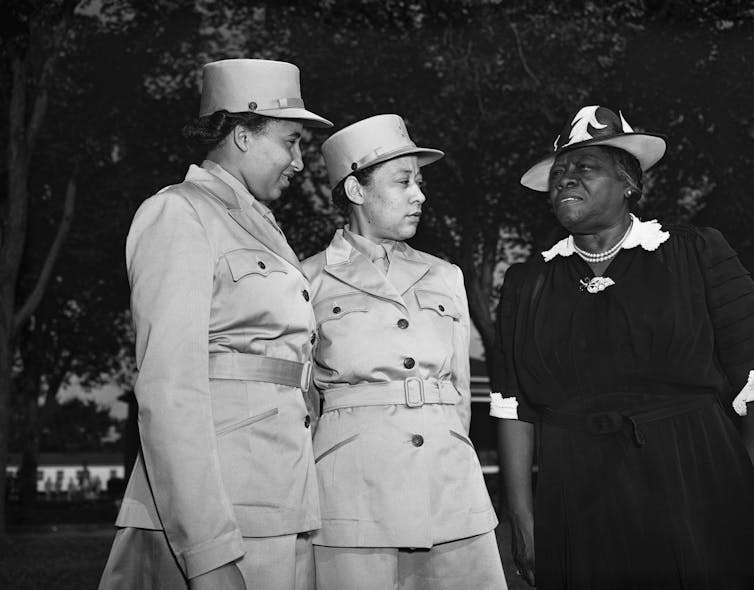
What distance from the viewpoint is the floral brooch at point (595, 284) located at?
386 centimetres

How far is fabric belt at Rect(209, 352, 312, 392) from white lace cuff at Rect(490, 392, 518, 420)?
0.98 meters

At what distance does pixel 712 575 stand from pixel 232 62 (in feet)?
8.05

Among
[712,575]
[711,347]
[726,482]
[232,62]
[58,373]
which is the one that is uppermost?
[58,373]

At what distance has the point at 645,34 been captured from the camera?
1636cm

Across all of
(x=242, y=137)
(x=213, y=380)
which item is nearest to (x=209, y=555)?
(x=213, y=380)

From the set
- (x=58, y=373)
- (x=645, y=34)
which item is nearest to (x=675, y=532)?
(x=645, y=34)

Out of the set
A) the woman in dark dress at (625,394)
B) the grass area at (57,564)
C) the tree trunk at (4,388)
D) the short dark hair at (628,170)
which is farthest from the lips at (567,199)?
the tree trunk at (4,388)

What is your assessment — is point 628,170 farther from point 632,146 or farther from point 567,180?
point 567,180

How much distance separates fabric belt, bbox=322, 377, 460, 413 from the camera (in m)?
4.05

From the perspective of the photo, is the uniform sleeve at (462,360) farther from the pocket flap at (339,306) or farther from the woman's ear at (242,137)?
the woman's ear at (242,137)

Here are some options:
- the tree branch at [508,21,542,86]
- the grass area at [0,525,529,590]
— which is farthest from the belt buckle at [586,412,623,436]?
the tree branch at [508,21,542,86]

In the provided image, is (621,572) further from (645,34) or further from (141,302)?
(645,34)

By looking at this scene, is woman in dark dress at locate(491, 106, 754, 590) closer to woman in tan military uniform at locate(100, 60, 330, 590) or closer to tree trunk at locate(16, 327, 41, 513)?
woman in tan military uniform at locate(100, 60, 330, 590)

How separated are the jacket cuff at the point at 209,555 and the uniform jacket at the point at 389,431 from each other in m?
1.09
